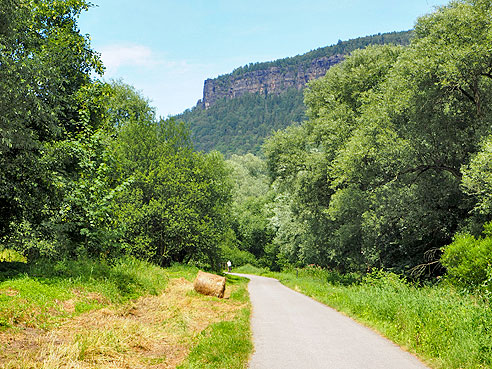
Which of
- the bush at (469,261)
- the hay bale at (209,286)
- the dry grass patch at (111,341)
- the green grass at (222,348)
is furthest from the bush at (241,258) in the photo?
the green grass at (222,348)

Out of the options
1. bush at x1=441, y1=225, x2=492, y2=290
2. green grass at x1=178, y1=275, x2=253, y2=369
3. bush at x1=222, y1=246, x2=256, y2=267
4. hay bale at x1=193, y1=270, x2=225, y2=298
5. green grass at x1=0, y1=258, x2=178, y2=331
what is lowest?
bush at x1=222, y1=246, x2=256, y2=267

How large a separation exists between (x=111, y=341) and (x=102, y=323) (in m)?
1.57

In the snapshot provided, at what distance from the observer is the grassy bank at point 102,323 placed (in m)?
6.24

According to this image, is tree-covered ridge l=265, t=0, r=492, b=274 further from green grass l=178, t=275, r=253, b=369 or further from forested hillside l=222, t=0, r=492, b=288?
green grass l=178, t=275, r=253, b=369

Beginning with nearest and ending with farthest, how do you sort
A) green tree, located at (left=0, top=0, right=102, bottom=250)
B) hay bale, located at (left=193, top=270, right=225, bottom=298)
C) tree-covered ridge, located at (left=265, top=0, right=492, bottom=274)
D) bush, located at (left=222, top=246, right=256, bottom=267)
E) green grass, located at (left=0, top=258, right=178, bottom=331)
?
green grass, located at (left=0, top=258, right=178, bottom=331)
green tree, located at (left=0, top=0, right=102, bottom=250)
tree-covered ridge, located at (left=265, top=0, right=492, bottom=274)
hay bale, located at (left=193, top=270, right=225, bottom=298)
bush, located at (left=222, top=246, right=256, bottom=267)

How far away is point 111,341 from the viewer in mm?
6902

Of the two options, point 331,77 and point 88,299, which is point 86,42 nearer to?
point 88,299

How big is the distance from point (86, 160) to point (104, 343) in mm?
8090

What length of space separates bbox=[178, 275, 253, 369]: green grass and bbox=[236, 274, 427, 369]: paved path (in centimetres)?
28

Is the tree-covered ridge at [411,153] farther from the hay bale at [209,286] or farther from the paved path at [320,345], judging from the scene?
the hay bale at [209,286]

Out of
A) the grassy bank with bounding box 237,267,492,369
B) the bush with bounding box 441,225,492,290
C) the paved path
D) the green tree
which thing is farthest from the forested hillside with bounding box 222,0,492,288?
the green tree

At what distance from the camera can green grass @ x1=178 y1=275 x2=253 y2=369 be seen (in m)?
6.42

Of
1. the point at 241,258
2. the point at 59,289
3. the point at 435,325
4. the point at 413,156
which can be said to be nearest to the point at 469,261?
the point at 413,156

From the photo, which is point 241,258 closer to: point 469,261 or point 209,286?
point 209,286
